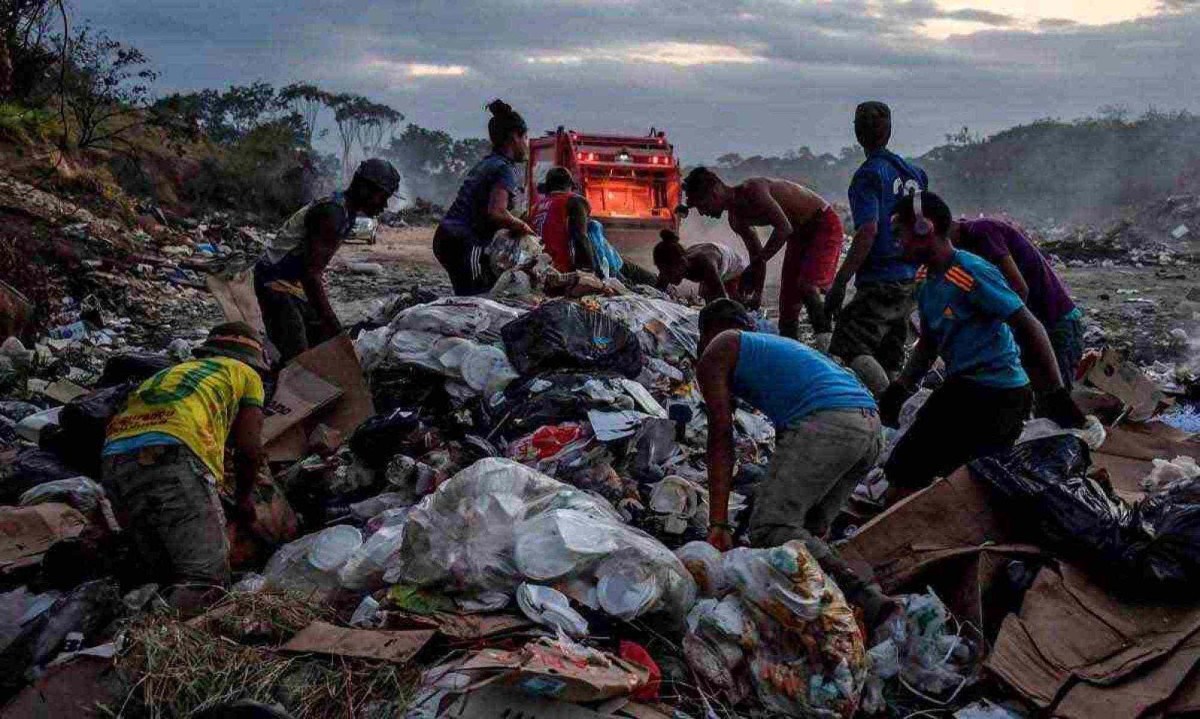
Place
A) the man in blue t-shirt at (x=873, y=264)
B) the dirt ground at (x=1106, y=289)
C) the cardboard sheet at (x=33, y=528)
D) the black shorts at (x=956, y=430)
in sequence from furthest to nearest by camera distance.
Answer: the dirt ground at (x=1106, y=289), the man in blue t-shirt at (x=873, y=264), the black shorts at (x=956, y=430), the cardboard sheet at (x=33, y=528)

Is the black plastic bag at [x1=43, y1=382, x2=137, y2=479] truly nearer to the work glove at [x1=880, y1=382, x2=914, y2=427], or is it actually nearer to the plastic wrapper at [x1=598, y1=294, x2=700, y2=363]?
the plastic wrapper at [x1=598, y1=294, x2=700, y2=363]

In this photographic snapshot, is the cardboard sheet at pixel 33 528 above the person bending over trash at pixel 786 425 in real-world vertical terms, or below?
below

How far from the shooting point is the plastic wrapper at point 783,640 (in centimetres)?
303

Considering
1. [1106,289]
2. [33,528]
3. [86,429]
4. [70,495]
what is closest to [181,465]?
[33,528]

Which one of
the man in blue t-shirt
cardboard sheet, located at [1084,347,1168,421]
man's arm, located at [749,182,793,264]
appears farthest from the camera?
man's arm, located at [749,182,793,264]

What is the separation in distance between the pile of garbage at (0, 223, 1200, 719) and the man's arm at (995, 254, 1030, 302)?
0.61 m

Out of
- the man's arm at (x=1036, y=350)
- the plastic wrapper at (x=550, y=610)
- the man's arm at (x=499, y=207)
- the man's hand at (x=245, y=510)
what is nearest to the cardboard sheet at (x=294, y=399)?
the man's hand at (x=245, y=510)

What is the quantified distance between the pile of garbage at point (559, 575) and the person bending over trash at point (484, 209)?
1540mm

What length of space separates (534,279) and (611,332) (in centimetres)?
123

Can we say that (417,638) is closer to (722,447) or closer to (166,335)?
(722,447)

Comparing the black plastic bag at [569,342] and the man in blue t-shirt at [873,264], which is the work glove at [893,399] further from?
the black plastic bag at [569,342]

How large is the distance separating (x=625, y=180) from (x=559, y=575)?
10233 mm

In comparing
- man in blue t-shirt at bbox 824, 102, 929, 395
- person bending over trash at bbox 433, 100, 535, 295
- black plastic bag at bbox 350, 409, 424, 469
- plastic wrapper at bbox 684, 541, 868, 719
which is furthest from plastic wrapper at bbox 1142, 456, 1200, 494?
person bending over trash at bbox 433, 100, 535, 295

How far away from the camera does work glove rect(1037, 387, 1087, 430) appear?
4312 millimetres
